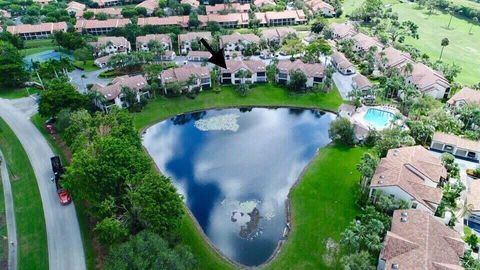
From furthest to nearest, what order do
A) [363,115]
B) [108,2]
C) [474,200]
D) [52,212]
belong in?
[108,2], [363,115], [52,212], [474,200]

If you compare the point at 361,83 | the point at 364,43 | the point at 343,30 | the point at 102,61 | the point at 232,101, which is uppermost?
the point at 343,30

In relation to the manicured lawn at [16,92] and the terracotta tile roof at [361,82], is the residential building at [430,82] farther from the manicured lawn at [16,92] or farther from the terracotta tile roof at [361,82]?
the manicured lawn at [16,92]

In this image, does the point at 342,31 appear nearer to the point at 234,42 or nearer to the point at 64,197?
the point at 234,42

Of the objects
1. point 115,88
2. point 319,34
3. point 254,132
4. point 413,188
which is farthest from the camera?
point 319,34

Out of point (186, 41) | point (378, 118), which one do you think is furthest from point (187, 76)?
point (378, 118)

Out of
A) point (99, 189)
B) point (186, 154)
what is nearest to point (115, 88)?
point (186, 154)

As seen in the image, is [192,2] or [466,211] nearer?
[466,211]

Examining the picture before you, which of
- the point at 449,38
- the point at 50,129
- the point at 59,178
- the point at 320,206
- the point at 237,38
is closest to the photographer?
the point at 320,206

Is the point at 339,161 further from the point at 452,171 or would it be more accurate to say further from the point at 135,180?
the point at 135,180

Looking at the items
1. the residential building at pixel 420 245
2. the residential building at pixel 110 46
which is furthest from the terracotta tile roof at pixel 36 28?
the residential building at pixel 420 245
